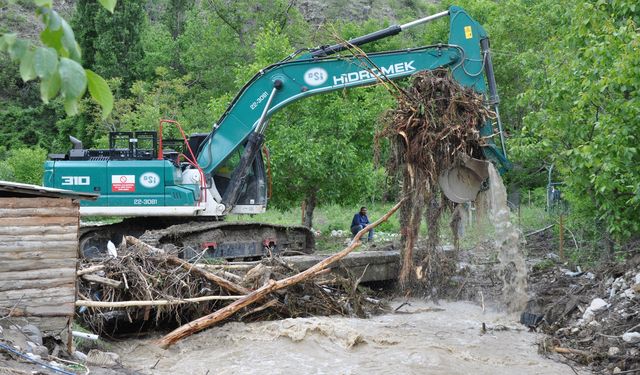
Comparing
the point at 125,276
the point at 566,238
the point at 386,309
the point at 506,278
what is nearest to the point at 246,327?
the point at 125,276

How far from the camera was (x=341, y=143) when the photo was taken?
1916cm

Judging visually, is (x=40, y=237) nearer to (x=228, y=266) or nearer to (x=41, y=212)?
(x=41, y=212)

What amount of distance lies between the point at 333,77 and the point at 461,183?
2811 mm

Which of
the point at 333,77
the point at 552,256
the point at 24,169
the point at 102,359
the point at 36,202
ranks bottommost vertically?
the point at 102,359

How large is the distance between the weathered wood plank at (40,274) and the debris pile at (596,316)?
5.77m

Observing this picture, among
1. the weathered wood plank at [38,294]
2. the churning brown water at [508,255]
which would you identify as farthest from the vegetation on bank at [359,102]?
the weathered wood plank at [38,294]

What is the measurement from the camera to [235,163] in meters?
14.6

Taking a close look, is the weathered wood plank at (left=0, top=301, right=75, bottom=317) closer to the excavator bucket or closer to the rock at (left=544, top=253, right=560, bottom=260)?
the excavator bucket

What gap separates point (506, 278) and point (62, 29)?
11.6 metres

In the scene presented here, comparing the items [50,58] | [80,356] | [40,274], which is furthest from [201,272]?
[50,58]

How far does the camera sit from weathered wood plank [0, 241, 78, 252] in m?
8.50

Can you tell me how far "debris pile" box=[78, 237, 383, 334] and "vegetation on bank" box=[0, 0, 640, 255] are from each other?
7.30ft

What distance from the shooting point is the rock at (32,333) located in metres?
8.15

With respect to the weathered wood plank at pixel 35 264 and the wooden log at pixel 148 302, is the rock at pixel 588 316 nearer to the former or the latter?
the wooden log at pixel 148 302
